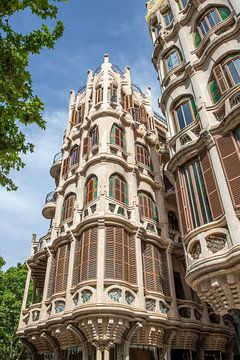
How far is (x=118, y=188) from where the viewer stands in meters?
19.2

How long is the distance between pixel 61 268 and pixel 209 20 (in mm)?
15923

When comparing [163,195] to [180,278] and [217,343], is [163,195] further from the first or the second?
[217,343]

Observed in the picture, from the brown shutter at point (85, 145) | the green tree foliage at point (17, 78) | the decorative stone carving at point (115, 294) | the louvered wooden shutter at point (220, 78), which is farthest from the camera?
the brown shutter at point (85, 145)

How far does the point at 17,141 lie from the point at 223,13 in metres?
13.1

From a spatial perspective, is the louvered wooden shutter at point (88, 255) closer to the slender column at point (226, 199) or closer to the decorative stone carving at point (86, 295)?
the decorative stone carving at point (86, 295)

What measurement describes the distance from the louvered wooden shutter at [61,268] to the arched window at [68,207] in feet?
7.02

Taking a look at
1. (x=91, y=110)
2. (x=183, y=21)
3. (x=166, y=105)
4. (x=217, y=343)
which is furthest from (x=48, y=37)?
(x=217, y=343)

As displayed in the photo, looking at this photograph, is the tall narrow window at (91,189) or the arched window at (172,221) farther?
the arched window at (172,221)

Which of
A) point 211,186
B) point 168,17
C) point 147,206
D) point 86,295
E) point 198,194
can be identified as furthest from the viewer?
point 168,17

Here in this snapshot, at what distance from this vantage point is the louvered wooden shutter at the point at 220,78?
1380 cm

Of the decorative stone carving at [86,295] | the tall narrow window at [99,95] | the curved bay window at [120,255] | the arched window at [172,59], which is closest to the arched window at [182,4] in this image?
the arched window at [172,59]

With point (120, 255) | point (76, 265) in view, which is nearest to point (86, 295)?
point (76, 265)

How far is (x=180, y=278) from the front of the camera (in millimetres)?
19250

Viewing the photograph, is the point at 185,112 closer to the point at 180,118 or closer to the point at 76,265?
the point at 180,118
